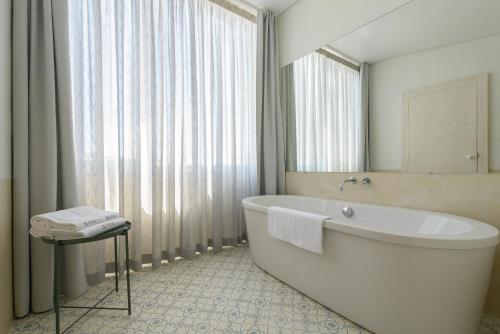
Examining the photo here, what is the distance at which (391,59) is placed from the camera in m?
1.82

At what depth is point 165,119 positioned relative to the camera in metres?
2.01

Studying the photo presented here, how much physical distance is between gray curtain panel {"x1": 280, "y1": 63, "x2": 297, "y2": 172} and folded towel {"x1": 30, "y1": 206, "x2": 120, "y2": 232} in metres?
1.94

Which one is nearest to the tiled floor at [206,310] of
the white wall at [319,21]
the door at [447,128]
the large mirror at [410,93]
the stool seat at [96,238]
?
the stool seat at [96,238]

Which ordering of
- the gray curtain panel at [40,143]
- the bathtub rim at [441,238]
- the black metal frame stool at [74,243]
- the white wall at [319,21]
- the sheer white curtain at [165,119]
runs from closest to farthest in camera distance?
the bathtub rim at [441,238]
the black metal frame stool at [74,243]
the gray curtain panel at [40,143]
the sheer white curtain at [165,119]
the white wall at [319,21]

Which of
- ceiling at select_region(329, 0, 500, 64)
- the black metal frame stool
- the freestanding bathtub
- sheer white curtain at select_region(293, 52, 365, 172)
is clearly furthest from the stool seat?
ceiling at select_region(329, 0, 500, 64)

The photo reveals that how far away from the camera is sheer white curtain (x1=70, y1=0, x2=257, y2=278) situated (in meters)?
1.66

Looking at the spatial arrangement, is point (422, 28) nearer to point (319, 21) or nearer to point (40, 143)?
point (319, 21)

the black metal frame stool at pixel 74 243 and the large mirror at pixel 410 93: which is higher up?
the large mirror at pixel 410 93

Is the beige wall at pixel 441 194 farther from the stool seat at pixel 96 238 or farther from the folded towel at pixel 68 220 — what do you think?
the folded towel at pixel 68 220

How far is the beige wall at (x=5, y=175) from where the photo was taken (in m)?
1.17

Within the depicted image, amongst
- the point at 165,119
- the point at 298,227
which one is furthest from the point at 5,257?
the point at 298,227

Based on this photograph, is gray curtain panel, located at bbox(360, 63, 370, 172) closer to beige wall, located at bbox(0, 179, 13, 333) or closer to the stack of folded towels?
the stack of folded towels

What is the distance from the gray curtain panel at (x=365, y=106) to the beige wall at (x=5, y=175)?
240 centimetres

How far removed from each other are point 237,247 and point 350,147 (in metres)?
1.53
